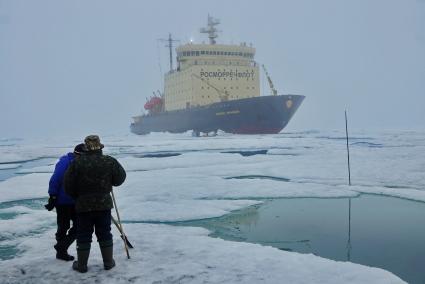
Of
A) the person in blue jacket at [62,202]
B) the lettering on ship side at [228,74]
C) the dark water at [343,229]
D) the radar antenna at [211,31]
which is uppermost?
the radar antenna at [211,31]

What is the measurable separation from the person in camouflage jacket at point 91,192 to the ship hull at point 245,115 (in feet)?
115

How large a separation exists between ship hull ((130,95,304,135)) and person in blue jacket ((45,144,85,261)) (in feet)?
114

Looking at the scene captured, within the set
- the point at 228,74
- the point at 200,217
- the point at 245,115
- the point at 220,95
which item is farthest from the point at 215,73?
the point at 200,217

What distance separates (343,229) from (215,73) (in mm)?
39122

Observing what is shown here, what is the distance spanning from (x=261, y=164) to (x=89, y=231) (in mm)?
12357

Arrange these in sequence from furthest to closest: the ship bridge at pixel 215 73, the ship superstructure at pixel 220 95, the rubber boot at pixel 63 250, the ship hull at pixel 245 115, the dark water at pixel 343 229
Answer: the ship bridge at pixel 215 73
the ship superstructure at pixel 220 95
the ship hull at pixel 245 115
the dark water at pixel 343 229
the rubber boot at pixel 63 250

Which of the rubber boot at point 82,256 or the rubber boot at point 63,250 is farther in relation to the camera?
the rubber boot at point 63,250

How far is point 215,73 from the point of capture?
4466 cm

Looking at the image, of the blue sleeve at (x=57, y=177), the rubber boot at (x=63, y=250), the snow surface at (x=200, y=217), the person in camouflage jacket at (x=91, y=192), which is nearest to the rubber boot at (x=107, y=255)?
the person in camouflage jacket at (x=91, y=192)

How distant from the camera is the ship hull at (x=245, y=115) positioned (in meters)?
39.7

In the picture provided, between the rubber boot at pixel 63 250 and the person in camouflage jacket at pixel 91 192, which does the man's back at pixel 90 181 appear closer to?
the person in camouflage jacket at pixel 91 192

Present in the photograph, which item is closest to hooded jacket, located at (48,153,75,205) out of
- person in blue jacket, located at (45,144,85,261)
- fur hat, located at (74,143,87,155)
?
person in blue jacket, located at (45,144,85,261)

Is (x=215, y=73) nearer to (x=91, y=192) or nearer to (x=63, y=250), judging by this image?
(x=63, y=250)

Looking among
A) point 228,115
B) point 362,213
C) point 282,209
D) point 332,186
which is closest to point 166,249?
point 282,209
